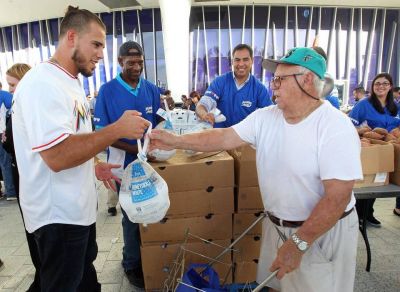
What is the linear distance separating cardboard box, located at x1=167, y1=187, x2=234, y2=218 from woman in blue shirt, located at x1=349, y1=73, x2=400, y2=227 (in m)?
2.16

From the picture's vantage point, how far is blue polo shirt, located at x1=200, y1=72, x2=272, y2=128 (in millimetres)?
2605

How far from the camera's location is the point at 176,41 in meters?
8.56

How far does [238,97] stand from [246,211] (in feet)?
3.56

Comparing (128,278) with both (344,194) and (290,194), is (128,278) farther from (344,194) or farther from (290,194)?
(344,194)

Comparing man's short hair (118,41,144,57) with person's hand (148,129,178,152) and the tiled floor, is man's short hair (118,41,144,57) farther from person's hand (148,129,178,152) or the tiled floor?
the tiled floor

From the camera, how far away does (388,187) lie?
84.6 inches

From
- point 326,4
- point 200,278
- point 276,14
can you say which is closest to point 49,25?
point 276,14

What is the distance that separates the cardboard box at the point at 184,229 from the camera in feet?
6.08

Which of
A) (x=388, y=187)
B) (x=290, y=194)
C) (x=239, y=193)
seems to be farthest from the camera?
(x=388, y=187)

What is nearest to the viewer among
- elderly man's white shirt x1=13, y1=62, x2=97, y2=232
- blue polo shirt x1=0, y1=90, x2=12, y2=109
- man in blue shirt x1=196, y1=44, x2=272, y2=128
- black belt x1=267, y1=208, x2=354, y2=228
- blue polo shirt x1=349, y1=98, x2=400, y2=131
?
elderly man's white shirt x1=13, y1=62, x2=97, y2=232

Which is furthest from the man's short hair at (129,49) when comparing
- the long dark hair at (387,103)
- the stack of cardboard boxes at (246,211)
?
the long dark hair at (387,103)

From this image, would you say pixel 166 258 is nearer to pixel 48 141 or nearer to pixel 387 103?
pixel 48 141

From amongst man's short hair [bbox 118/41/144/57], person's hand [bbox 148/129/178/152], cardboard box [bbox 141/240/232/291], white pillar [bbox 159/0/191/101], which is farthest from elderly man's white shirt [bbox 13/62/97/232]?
white pillar [bbox 159/0/191/101]

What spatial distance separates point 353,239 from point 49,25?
11.4m
